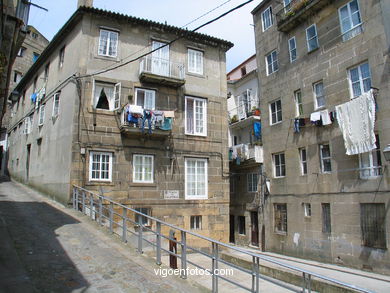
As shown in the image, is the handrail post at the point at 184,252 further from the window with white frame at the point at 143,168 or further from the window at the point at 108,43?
the window at the point at 108,43

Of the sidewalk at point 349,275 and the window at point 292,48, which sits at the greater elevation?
the window at point 292,48

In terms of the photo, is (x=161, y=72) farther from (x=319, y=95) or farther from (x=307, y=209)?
(x=307, y=209)

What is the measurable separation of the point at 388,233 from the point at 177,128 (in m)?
10.7

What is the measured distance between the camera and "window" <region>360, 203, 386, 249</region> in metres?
13.3

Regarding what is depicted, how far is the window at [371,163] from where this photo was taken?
13742mm

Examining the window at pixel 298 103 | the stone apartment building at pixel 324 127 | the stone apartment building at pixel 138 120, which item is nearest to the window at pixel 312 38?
the stone apartment building at pixel 324 127

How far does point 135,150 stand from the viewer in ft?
50.2

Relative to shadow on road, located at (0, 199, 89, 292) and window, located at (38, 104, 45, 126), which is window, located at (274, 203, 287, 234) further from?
window, located at (38, 104, 45, 126)

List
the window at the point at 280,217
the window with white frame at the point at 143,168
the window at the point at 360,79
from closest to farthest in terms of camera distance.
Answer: the window at the point at 360,79, the window with white frame at the point at 143,168, the window at the point at 280,217

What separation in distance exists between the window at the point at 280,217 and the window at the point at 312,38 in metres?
9.24

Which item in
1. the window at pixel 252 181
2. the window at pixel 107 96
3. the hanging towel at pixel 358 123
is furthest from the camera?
the window at pixel 252 181

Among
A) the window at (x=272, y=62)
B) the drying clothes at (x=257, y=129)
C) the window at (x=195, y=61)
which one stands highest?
the window at (x=272, y=62)

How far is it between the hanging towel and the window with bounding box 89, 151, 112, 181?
36.5 ft

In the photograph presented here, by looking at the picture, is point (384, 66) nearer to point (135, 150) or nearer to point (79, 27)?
point (135, 150)
